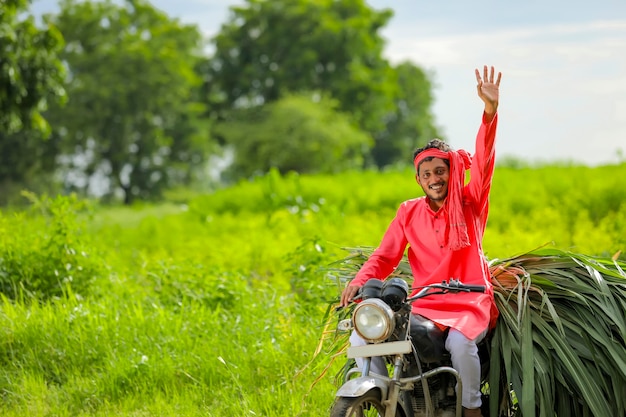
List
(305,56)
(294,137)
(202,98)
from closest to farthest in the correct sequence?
(294,137) → (305,56) → (202,98)

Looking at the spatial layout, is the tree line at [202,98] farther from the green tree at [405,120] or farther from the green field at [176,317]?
the green field at [176,317]

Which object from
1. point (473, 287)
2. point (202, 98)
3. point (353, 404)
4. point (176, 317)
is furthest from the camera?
point (202, 98)

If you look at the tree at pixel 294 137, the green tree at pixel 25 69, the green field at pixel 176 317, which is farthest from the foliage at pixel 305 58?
the green field at pixel 176 317

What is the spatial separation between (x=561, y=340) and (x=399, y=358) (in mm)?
836

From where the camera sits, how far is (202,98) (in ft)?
126

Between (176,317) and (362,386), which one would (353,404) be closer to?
(362,386)

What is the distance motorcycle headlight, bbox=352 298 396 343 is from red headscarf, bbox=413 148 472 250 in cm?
61

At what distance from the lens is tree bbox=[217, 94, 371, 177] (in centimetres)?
3166

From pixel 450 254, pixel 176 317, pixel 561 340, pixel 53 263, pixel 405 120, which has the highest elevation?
pixel 405 120

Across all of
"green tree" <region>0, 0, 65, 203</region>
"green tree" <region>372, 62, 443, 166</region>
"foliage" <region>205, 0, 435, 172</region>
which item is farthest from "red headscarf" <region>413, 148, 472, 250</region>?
"green tree" <region>372, 62, 443, 166</region>

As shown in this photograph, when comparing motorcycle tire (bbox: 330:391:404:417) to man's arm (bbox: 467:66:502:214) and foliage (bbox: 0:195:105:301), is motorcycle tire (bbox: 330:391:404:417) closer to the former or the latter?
man's arm (bbox: 467:66:502:214)

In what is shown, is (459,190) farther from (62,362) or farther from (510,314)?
(62,362)

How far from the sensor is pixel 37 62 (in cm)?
1342

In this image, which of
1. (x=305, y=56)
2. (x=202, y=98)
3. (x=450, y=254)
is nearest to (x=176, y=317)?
(x=450, y=254)
